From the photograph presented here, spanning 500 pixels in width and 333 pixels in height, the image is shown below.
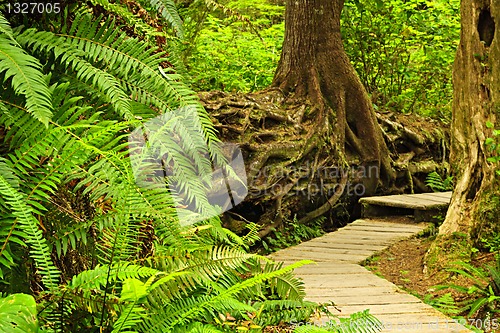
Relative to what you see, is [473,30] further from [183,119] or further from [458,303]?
[183,119]

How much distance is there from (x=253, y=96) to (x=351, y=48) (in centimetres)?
371

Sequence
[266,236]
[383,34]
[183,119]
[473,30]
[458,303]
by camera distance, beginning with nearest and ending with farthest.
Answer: [183,119], [458,303], [473,30], [266,236], [383,34]

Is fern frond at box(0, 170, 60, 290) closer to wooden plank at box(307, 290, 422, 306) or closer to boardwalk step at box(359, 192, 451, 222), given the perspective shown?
wooden plank at box(307, 290, 422, 306)

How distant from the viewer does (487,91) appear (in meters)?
4.88

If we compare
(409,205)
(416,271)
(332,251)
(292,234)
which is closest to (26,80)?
(416,271)

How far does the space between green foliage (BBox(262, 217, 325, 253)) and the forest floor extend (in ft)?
4.24

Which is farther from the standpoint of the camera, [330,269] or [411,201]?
[411,201]

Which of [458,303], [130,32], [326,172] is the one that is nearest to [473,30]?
[458,303]

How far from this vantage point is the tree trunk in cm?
472

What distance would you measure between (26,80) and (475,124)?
412 cm

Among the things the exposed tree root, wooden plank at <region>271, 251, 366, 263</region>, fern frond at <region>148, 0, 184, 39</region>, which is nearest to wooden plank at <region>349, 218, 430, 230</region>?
the exposed tree root

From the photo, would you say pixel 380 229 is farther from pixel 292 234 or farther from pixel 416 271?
pixel 416 271

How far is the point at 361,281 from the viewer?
179 inches

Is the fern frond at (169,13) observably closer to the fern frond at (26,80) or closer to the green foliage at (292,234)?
the fern frond at (26,80)
